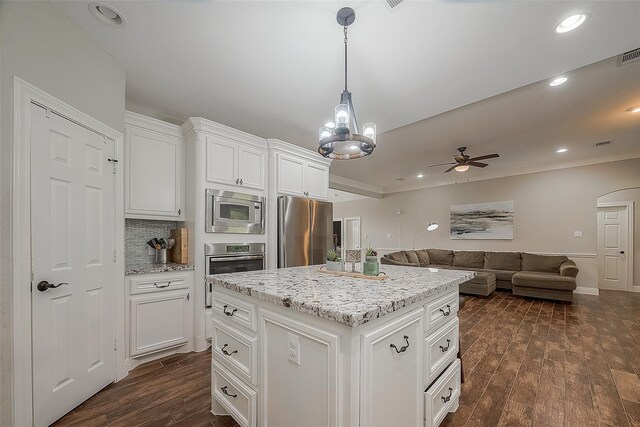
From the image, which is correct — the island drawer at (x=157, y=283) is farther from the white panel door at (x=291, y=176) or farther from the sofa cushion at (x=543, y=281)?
the sofa cushion at (x=543, y=281)

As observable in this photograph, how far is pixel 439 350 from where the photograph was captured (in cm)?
158

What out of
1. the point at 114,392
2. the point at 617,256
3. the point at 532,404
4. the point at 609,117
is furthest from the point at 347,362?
the point at 617,256

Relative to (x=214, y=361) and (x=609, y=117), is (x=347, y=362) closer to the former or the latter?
(x=214, y=361)

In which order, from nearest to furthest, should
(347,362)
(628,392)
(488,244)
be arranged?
(347,362) → (628,392) → (488,244)

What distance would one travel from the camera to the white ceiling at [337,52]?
1.62 m

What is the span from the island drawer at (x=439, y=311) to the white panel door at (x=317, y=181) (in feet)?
8.32

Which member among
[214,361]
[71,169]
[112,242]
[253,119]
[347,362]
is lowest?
[214,361]

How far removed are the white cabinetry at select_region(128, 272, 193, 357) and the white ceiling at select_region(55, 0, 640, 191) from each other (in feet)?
6.05

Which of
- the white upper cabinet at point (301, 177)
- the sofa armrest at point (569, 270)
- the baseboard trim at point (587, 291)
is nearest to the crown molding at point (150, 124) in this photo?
the white upper cabinet at point (301, 177)

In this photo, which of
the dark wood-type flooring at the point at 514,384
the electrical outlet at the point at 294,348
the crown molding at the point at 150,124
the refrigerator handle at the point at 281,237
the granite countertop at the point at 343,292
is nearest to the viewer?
the granite countertop at the point at 343,292

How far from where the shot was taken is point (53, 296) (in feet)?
5.51

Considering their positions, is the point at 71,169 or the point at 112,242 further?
the point at 112,242

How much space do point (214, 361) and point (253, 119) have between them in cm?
254

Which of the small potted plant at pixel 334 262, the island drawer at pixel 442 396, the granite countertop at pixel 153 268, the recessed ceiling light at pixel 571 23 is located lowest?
the island drawer at pixel 442 396
